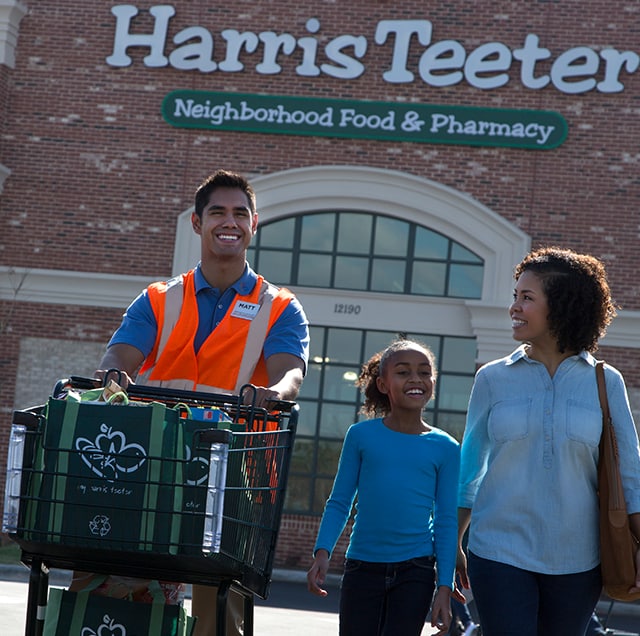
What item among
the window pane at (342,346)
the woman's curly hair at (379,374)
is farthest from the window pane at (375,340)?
the woman's curly hair at (379,374)

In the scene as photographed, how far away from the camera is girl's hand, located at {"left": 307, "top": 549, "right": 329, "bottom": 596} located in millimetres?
5125

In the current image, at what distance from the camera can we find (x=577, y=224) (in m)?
20.5

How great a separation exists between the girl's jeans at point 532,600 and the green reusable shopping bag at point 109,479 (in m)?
1.57

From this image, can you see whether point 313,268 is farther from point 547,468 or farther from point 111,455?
point 111,455

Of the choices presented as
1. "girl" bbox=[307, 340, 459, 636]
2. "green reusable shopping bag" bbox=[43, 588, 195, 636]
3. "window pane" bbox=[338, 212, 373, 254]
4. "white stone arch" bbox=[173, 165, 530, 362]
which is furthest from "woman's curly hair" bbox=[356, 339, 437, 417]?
"window pane" bbox=[338, 212, 373, 254]

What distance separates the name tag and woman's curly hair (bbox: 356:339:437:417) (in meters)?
0.92

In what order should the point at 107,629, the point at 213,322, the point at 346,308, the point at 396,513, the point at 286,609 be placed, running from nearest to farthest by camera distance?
the point at 107,629, the point at 213,322, the point at 396,513, the point at 286,609, the point at 346,308

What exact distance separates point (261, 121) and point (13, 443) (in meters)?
17.9

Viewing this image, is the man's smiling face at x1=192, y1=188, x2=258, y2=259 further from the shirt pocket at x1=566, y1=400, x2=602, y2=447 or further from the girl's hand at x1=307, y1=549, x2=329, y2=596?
the shirt pocket at x1=566, y1=400, x2=602, y2=447

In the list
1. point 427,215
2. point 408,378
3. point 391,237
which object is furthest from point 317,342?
point 408,378

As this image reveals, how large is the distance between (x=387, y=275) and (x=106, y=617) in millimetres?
17153

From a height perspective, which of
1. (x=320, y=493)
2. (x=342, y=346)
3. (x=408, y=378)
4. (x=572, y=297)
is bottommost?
(x=320, y=493)

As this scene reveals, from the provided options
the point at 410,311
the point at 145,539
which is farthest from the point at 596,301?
the point at 410,311

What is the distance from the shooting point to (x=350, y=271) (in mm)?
21078
